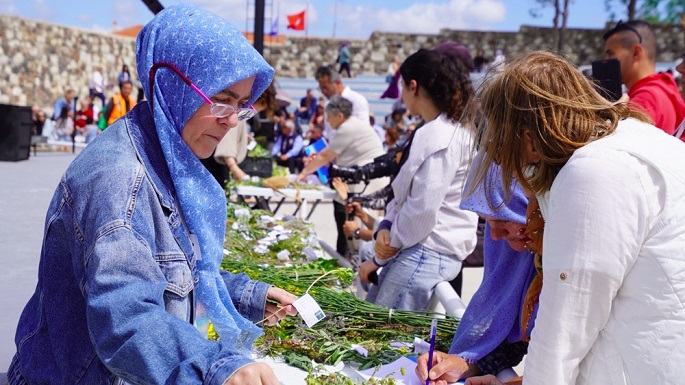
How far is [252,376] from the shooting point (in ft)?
4.11

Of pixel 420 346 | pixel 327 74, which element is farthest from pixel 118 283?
pixel 327 74

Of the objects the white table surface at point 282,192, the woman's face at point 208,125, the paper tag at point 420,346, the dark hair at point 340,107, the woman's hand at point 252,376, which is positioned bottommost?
the white table surface at point 282,192

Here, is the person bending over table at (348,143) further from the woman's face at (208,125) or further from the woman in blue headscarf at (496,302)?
the woman's face at (208,125)

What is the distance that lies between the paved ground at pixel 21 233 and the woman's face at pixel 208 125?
1.20 m

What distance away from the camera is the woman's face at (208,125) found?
1.54 metres

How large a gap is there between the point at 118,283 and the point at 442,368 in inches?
38.9

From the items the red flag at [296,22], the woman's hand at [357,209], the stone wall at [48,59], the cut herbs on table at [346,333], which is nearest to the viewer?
the cut herbs on table at [346,333]

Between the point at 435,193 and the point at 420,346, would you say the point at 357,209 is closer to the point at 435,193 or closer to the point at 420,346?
the point at 435,193

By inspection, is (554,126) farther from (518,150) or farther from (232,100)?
(232,100)

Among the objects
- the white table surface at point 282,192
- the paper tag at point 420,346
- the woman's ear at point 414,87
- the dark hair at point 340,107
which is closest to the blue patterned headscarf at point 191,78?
the paper tag at point 420,346

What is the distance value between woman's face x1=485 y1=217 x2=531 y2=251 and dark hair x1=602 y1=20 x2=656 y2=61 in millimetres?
2896

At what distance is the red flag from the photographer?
29695mm

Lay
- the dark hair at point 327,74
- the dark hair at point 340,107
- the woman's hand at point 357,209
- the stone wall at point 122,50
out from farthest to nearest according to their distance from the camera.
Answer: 1. the stone wall at point 122,50
2. the dark hair at point 327,74
3. the dark hair at point 340,107
4. the woman's hand at point 357,209

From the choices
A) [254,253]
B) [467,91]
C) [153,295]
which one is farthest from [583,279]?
[254,253]
